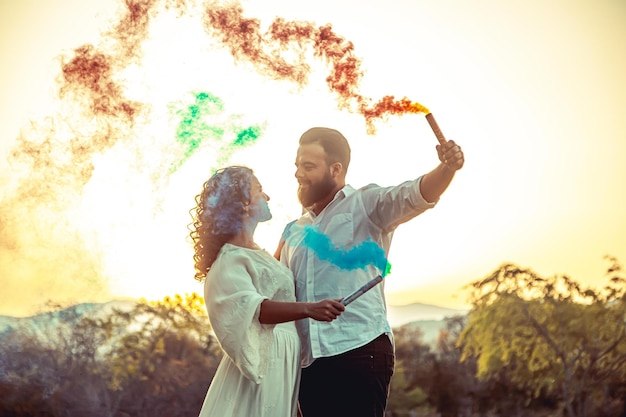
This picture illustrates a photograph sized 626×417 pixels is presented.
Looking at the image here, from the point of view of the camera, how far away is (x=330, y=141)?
14.1 feet

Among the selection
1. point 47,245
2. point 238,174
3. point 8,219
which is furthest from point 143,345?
point 238,174

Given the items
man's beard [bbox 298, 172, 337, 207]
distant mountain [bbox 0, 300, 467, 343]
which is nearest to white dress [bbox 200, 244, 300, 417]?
man's beard [bbox 298, 172, 337, 207]

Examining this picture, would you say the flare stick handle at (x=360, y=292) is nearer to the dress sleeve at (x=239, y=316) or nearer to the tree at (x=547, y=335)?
the dress sleeve at (x=239, y=316)

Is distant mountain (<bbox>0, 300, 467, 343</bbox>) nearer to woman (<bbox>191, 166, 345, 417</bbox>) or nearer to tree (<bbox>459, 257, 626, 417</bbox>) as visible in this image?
tree (<bbox>459, 257, 626, 417</bbox>)

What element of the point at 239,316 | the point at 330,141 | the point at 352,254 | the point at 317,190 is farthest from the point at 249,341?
the point at 330,141

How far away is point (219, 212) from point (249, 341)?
665mm

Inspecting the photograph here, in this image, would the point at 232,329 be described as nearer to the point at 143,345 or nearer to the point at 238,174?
the point at 238,174

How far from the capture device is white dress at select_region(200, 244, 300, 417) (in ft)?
12.8

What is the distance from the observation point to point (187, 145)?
5.66 m

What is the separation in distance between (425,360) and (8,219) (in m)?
8.66

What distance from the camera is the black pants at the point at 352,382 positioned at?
3.94m

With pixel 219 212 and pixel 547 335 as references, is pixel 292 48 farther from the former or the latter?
pixel 547 335

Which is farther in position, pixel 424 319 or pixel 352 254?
pixel 424 319

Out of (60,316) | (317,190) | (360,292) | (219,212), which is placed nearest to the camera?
(360,292)
